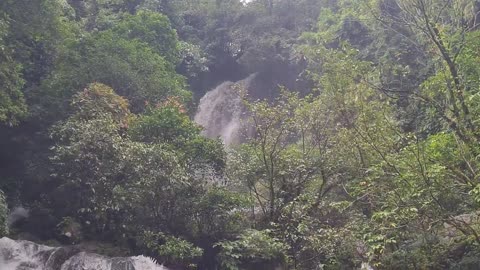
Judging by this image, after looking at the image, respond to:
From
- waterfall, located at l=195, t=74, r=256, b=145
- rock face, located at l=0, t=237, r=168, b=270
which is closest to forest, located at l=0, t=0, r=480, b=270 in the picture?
rock face, located at l=0, t=237, r=168, b=270

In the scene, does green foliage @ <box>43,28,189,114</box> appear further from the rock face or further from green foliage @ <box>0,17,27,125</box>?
the rock face

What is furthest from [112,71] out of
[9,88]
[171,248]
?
[171,248]

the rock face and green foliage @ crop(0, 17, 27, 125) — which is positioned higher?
green foliage @ crop(0, 17, 27, 125)

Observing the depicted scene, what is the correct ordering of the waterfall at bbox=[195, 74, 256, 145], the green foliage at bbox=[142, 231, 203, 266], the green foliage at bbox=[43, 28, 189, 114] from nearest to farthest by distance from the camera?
the green foliage at bbox=[142, 231, 203, 266] < the green foliage at bbox=[43, 28, 189, 114] < the waterfall at bbox=[195, 74, 256, 145]

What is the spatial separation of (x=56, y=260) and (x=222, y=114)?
12.6 m

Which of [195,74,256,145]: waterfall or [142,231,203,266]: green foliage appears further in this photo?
[195,74,256,145]: waterfall

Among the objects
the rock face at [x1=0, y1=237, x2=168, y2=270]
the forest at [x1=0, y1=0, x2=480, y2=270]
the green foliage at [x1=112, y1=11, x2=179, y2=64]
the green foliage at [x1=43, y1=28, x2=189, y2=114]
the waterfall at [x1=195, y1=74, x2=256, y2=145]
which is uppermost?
the green foliage at [x1=112, y1=11, x2=179, y2=64]

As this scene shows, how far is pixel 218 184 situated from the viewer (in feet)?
42.1

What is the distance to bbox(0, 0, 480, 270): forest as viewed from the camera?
869 centimetres

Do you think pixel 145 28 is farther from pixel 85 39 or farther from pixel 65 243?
pixel 65 243

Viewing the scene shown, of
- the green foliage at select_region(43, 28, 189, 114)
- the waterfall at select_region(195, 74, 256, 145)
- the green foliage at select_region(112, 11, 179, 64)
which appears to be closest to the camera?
the green foliage at select_region(43, 28, 189, 114)

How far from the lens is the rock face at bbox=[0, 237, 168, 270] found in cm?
→ 1066

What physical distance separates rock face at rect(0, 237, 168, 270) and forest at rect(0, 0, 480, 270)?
0.50 metres

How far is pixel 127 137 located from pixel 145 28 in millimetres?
8047
